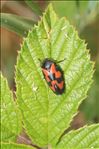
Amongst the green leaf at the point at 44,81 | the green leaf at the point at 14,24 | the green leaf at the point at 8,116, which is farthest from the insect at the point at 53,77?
the green leaf at the point at 14,24

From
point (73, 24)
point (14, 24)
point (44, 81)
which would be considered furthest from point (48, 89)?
point (73, 24)

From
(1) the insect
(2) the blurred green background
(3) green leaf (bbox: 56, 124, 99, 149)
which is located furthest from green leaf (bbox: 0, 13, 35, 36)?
(3) green leaf (bbox: 56, 124, 99, 149)

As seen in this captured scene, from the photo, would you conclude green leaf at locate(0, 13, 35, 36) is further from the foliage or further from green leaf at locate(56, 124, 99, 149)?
green leaf at locate(56, 124, 99, 149)

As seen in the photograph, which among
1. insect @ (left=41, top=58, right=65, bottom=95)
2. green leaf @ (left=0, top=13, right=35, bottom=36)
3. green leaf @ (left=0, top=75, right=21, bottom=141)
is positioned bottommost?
green leaf @ (left=0, top=75, right=21, bottom=141)

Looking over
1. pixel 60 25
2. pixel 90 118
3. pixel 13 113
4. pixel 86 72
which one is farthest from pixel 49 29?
pixel 90 118

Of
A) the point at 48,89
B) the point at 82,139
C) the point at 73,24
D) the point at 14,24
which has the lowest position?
the point at 82,139

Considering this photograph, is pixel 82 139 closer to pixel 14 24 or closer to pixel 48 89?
pixel 48 89

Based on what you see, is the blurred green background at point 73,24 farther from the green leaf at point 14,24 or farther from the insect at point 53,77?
the insect at point 53,77
